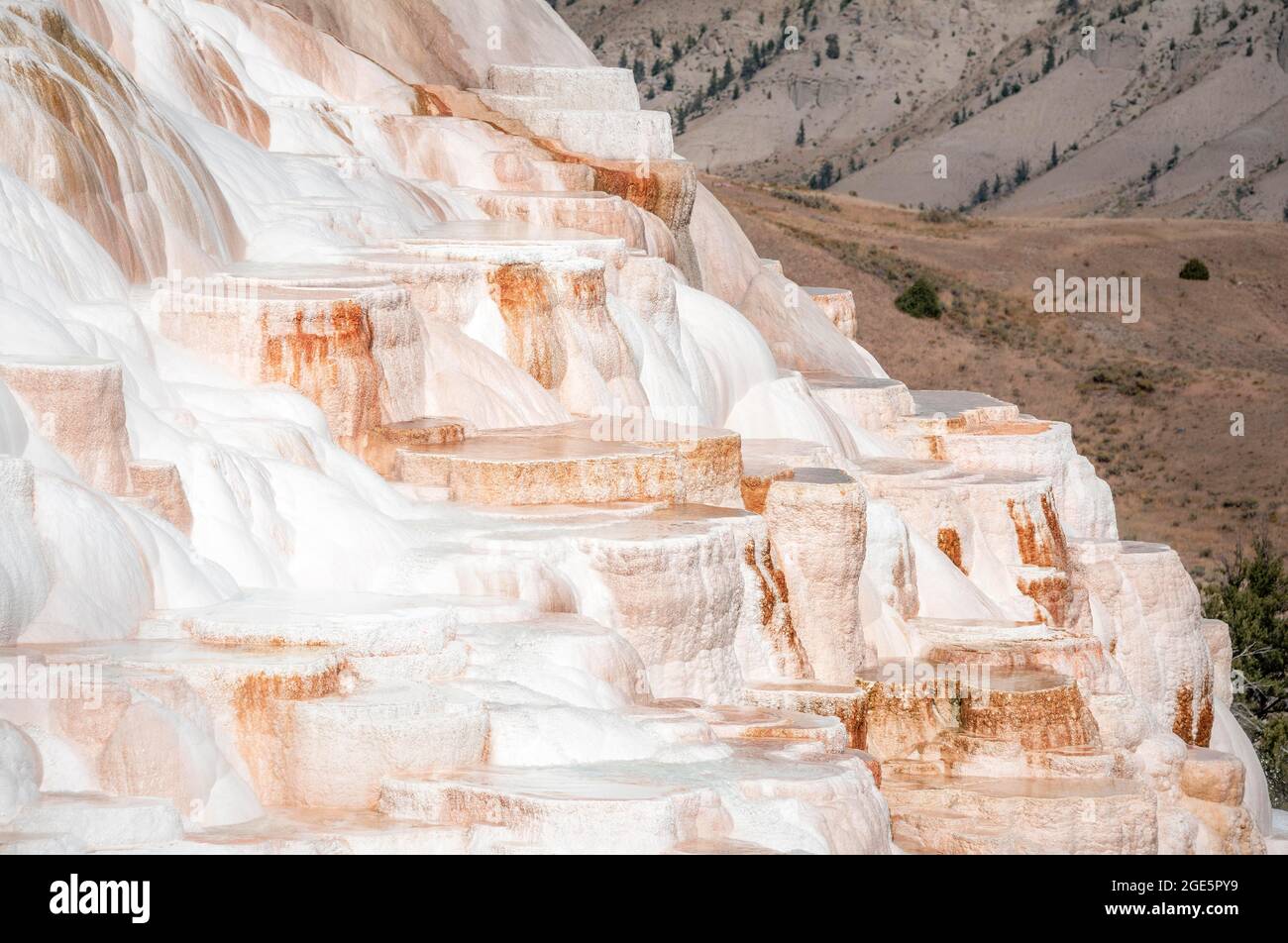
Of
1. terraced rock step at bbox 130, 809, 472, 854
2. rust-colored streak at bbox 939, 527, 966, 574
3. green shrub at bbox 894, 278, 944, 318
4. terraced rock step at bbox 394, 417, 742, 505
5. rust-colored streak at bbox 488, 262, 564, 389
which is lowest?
terraced rock step at bbox 130, 809, 472, 854

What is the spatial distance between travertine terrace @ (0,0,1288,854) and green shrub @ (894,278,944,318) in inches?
915

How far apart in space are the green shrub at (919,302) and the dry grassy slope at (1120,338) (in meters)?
0.33

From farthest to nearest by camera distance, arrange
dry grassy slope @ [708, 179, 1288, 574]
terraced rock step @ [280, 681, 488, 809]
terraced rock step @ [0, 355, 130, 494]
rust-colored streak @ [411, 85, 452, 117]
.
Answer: dry grassy slope @ [708, 179, 1288, 574]
rust-colored streak @ [411, 85, 452, 117]
terraced rock step @ [0, 355, 130, 494]
terraced rock step @ [280, 681, 488, 809]

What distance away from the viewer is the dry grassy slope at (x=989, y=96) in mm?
69625

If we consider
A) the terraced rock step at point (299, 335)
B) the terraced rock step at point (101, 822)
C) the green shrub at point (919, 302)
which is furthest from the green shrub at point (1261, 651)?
the green shrub at point (919, 302)

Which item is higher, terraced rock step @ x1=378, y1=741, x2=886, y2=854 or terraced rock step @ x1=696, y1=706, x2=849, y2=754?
terraced rock step @ x1=696, y1=706, x2=849, y2=754

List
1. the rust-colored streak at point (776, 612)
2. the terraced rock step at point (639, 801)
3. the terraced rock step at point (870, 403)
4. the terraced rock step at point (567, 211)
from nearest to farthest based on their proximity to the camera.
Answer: the terraced rock step at point (639, 801) → the rust-colored streak at point (776, 612) → the terraced rock step at point (567, 211) → the terraced rock step at point (870, 403)

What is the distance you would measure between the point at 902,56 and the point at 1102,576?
66521 millimetres

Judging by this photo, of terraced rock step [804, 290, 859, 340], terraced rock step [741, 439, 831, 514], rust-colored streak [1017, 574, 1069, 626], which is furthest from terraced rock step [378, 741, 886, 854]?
terraced rock step [804, 290, 859, 340]

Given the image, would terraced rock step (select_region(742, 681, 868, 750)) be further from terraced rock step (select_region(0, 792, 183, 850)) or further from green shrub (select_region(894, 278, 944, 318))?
green shrub (select_region(894, 278, 944, 318))

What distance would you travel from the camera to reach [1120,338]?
44812 millimetres

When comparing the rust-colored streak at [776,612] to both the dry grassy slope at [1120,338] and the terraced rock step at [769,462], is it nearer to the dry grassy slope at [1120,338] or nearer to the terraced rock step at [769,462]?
the terraced rock step at [769,462]

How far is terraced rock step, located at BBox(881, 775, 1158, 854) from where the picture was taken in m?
12.2
